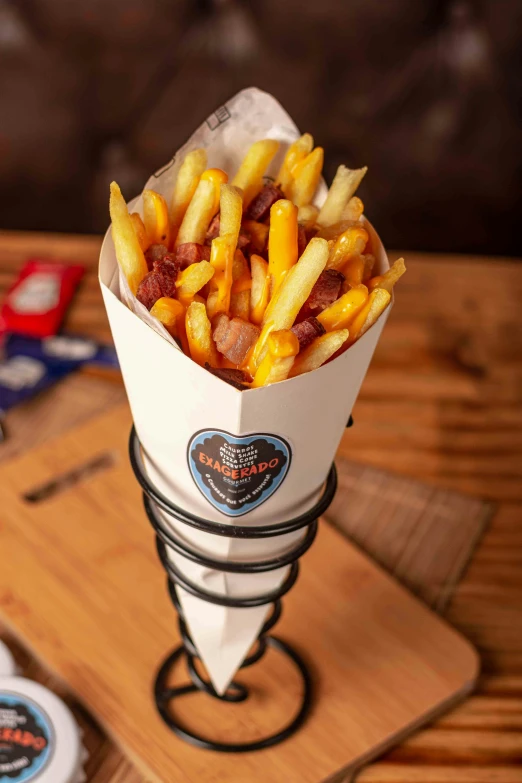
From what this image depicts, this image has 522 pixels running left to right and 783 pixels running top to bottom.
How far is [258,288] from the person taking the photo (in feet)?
2.18

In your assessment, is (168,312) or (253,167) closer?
(168,312)

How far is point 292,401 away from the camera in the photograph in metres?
0.62

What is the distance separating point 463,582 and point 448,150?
4.37ft

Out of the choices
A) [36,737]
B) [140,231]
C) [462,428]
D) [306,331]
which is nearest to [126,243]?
[140,231]

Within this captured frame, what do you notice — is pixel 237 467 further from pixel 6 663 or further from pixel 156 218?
pixel 6 663

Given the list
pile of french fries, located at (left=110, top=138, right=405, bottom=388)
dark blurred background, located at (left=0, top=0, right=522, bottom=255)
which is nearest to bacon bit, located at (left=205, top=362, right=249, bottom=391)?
pile of french fries, located at (left=110, top=138, right=405, bottom=388)

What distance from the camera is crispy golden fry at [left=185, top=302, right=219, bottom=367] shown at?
2.02 ft

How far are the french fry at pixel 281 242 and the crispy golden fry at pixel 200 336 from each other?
65mm

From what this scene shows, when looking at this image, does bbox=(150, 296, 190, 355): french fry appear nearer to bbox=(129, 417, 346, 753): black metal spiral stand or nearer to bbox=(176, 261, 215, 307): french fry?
bbox=(176, 261, 215, 307): french fry

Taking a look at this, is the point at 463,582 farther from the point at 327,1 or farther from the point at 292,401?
the point at 327,1

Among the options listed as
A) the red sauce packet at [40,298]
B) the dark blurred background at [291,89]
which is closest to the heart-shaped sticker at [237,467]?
the red sauce packet at [40,298]

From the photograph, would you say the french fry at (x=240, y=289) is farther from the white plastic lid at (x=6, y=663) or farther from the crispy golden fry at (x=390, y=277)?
the white plastic lid at (x=6, y=663)

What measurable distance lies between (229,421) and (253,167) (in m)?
0.24

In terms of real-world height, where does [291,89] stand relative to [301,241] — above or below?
A: below
